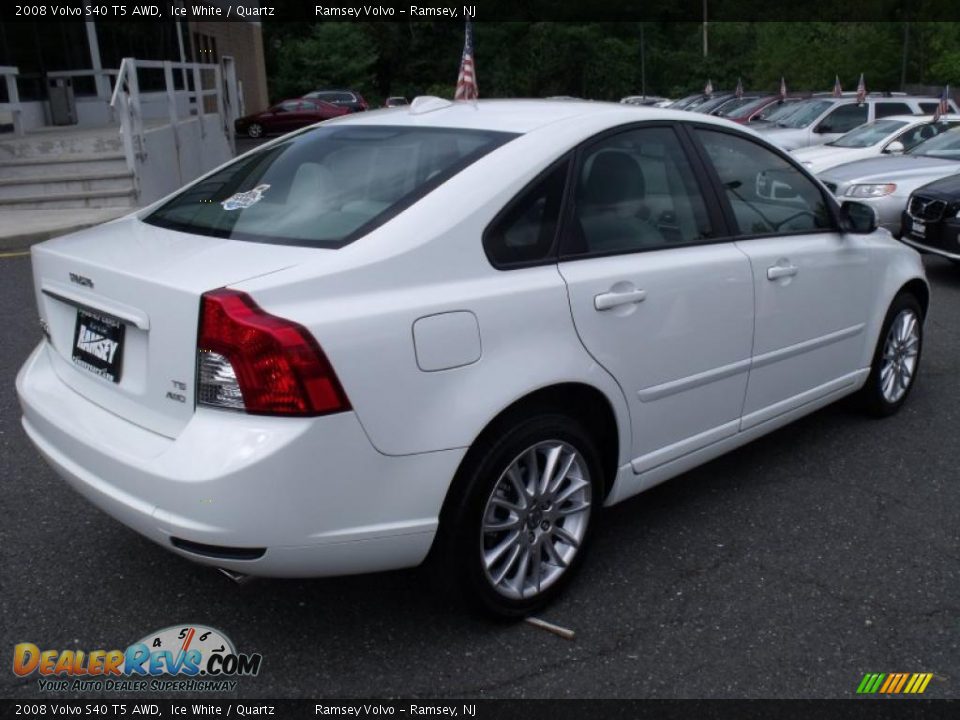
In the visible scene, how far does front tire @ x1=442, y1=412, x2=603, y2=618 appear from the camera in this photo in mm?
2838

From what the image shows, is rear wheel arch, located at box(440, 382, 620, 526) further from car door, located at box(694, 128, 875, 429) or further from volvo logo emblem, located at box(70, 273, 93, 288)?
volvo logo emblem, located at box(70, 273, 93, 288)

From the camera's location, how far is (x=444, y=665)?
2.90 meters

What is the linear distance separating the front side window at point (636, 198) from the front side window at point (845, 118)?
535 inches

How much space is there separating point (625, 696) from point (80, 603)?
1838 mm

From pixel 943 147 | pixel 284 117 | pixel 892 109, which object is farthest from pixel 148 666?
pixel 284 117

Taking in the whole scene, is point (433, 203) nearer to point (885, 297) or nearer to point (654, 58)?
point (885, 297)

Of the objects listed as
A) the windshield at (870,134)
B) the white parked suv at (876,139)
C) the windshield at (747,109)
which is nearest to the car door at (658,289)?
the white parked suv at (876,139)

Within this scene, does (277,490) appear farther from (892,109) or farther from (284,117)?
(284,117)

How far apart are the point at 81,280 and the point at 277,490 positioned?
→ 1073 mm

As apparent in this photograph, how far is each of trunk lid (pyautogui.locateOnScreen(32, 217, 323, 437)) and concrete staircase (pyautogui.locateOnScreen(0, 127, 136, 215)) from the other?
9.84 meters

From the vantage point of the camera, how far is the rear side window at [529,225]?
2.95 metres

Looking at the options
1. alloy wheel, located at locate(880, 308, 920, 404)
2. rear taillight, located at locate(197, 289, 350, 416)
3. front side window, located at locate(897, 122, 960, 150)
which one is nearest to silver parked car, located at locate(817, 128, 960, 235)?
front side window, located at locate(897, 122, 960, 150)

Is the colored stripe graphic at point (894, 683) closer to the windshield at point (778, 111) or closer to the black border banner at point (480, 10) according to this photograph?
the windshield at point (778, 111)

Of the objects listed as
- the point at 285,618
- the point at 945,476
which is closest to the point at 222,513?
the point at 285,618
